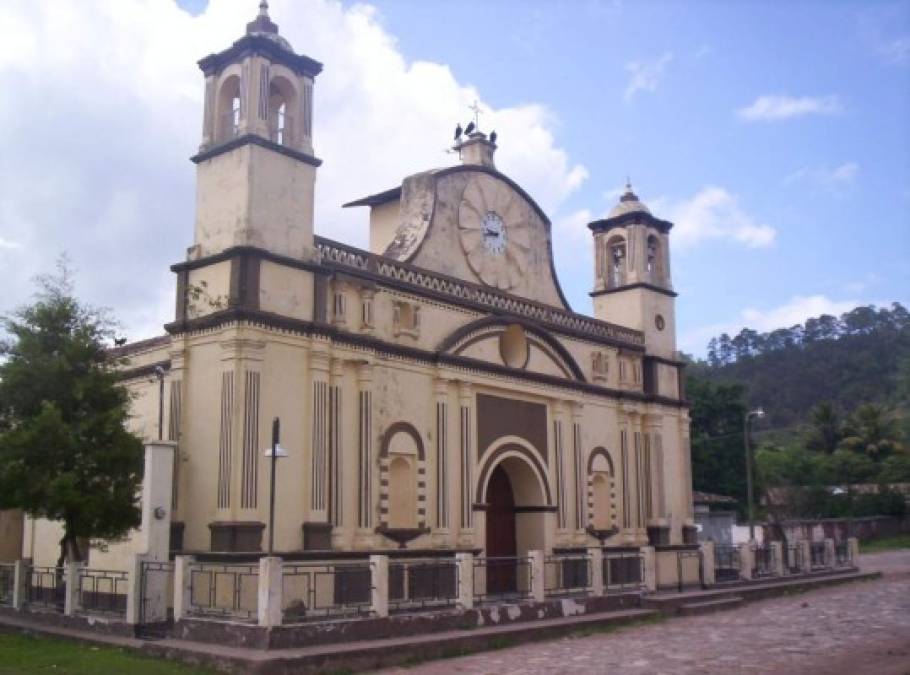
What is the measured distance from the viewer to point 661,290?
30688 mm

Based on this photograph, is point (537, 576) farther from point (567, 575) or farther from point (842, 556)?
point (842, 556)

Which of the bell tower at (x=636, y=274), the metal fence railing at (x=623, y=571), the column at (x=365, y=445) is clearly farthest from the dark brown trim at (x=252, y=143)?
the bell tower at (x=636, y=274)

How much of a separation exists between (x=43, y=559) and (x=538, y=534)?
1209 centimetres

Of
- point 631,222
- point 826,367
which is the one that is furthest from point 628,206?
point 826,367

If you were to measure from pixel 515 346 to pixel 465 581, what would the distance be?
8461 mm

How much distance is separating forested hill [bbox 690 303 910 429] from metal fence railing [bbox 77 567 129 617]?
71702 mm

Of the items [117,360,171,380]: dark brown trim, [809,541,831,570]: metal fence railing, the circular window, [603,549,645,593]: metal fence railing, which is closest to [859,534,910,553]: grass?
[809,541,831,570]: metal fence railing

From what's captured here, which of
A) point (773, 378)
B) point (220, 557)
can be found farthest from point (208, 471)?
point (773, 378)

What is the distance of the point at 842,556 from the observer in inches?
1257

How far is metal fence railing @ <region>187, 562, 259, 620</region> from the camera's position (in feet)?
51.3

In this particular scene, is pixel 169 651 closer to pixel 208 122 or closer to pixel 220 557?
pixel 220 557

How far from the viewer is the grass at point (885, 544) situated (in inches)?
1887

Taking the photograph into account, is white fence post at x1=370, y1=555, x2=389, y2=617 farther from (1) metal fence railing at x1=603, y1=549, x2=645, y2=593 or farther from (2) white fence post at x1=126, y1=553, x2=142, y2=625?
(1) metal fence railing at x1=603, y1=549, x2=645, y2=593

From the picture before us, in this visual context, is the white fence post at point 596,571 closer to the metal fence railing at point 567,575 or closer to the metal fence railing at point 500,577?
the metal fence railing at point 567,575
